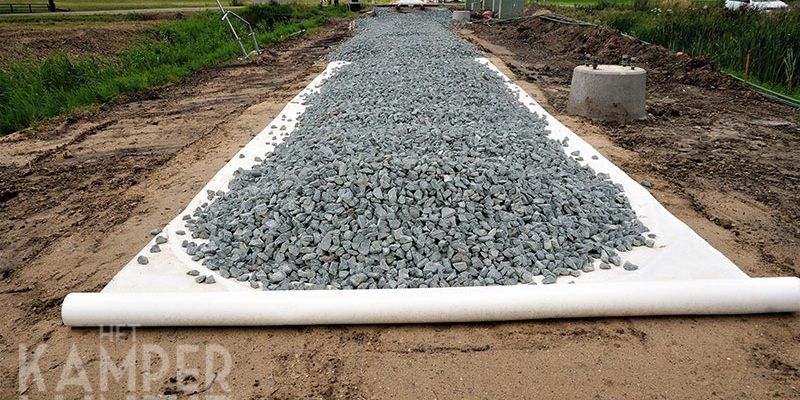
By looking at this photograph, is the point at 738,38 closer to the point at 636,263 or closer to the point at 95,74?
the point at 636,263

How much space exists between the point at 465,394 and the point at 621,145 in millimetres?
4173

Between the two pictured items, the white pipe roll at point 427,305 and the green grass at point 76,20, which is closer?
the white pipe roll at point 427,305

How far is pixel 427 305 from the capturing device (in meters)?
2.65

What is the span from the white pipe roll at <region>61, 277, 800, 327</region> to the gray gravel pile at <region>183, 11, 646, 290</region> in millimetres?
275

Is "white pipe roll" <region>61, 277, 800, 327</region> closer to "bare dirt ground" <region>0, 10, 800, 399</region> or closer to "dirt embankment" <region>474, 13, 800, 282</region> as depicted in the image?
"bare dirt ground" <region>0, 10, 800, 399</region>

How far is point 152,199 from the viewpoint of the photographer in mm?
4445

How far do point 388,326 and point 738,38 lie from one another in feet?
30.0

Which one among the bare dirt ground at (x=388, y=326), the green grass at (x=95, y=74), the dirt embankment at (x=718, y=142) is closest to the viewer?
the bare dirt ground at (x=388, y=326)

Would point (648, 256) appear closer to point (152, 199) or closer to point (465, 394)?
point (465, 394)

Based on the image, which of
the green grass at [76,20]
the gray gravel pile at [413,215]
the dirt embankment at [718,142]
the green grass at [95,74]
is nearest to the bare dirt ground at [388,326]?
the dirt embankment at [718,142]

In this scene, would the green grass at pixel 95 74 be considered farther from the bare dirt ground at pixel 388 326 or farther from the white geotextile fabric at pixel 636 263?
the white geotextile fabric at pixel 636 263

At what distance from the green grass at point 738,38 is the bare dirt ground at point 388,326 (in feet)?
4.56

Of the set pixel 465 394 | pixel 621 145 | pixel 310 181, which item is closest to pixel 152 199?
pixel 310 181

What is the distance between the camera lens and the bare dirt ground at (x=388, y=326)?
7.69 ft
